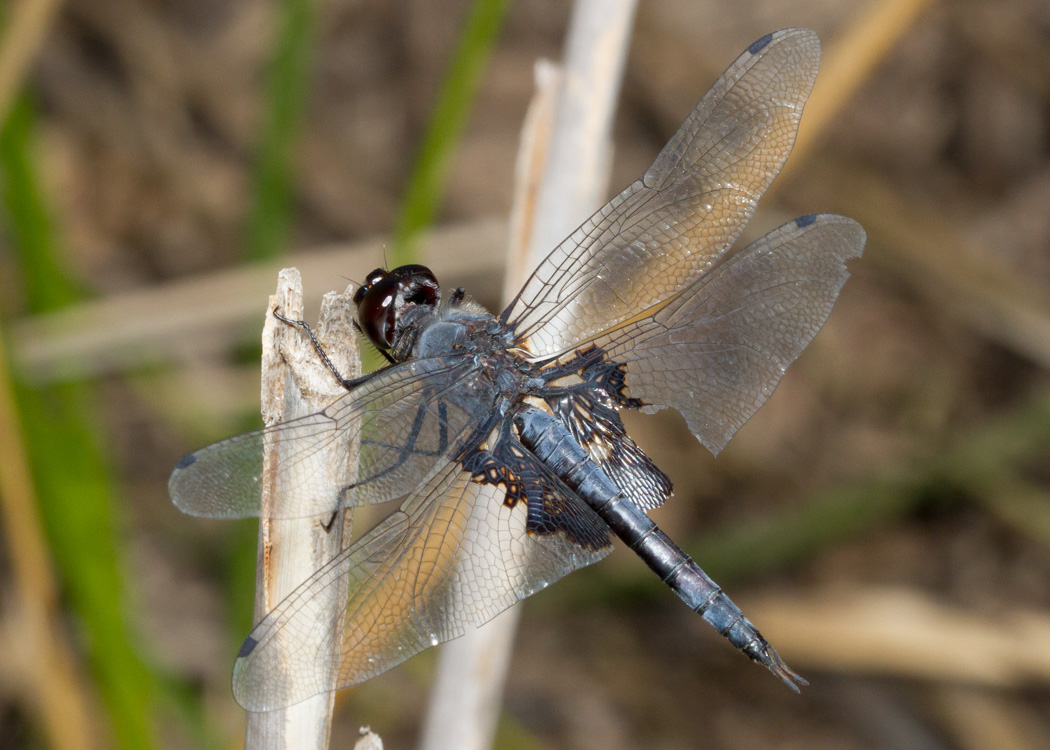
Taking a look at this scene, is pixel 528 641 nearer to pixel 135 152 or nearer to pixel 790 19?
pixel 135 152

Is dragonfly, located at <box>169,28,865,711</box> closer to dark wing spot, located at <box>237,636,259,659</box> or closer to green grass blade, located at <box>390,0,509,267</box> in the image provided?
dark wing spot, located at <box>237,636,259,659</box>

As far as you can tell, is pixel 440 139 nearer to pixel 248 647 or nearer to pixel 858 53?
pixel 858 53

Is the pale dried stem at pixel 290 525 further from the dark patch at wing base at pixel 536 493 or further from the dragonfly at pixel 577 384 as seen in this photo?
the dark patch at wing base at pixel 536 493

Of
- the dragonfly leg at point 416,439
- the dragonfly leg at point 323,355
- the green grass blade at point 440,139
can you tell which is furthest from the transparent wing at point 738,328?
the green grass blade at point 440,139

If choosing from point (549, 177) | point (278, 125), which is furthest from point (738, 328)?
point (278, 125)

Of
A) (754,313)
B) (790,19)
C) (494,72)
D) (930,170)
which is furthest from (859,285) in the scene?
(754,313)

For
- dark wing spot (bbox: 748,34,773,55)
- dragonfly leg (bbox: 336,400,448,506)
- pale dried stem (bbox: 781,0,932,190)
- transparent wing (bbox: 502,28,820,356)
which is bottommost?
dragonfly leg (bbox: 336,400,448,506)

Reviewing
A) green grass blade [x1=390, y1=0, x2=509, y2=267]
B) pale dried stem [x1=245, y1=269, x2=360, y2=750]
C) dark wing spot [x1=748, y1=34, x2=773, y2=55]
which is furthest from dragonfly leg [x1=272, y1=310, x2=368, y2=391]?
dark wing spot [x1=748, y1=34, x2=773, y2=55]
